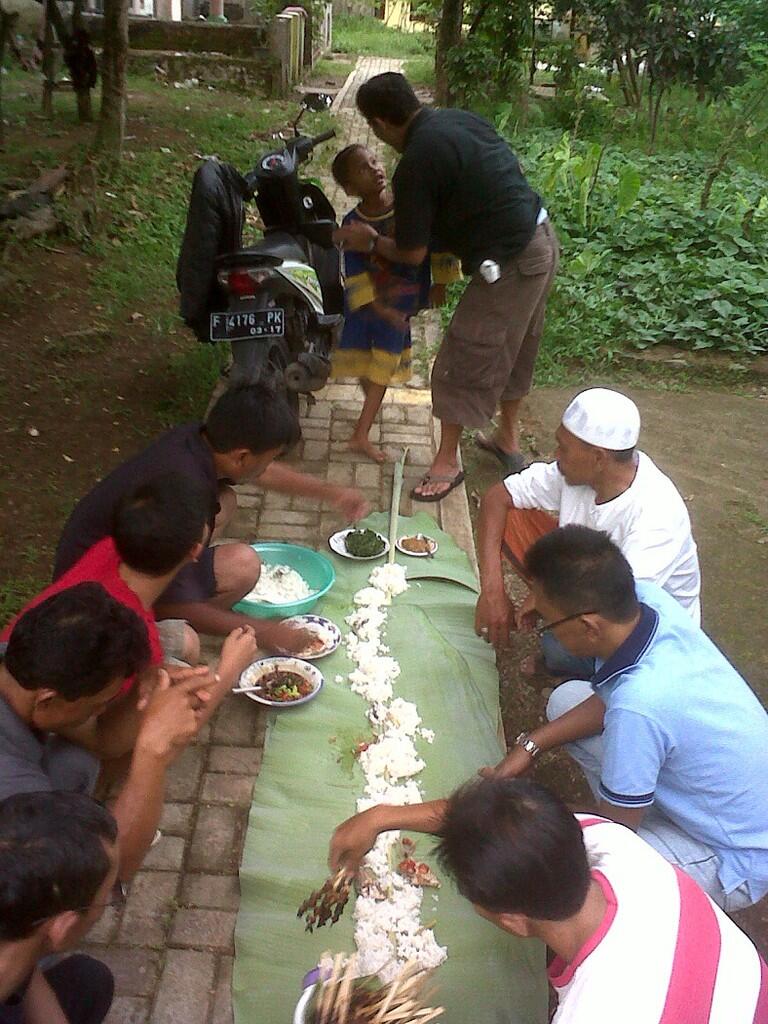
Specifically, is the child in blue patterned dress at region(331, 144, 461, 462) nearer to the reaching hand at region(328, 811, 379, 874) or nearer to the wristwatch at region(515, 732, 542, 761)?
the wristwatch at region(515, 732, 542, 761)

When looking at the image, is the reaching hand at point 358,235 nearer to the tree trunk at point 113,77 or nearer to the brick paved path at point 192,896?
the brick paved path at point 192,896

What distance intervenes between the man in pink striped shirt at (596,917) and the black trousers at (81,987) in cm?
85

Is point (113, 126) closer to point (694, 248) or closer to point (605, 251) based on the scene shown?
point (605, 251)

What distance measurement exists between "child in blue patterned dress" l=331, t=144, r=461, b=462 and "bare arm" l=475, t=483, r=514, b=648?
1344 mm

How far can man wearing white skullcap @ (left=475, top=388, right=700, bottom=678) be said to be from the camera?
2.79 metres

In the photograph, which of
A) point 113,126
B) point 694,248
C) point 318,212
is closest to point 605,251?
point 694,248

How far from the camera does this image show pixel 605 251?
764 centimetres

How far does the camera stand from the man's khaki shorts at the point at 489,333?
4043mm

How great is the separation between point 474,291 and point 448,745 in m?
2.21

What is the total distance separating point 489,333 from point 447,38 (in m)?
9.33

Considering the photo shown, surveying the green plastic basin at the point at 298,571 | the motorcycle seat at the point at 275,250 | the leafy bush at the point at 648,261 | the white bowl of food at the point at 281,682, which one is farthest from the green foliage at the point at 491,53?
the white bowl of food at the point at 281,682

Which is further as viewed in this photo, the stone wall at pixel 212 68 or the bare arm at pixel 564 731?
the stone wall at pixel 212 68

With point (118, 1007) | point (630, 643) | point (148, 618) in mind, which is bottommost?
point (118, 1007)

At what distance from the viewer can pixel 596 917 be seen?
5.19ft
